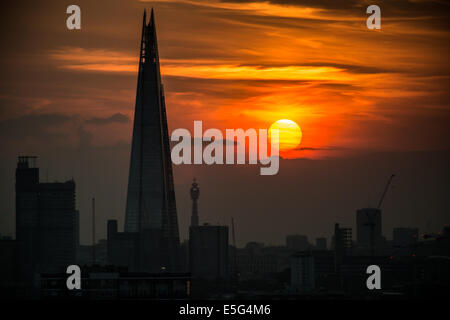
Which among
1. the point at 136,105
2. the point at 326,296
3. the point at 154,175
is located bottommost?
the point at 326,296

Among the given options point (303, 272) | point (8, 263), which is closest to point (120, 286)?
point (303, 272)

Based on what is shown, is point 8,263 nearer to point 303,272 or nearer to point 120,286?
point 303,272

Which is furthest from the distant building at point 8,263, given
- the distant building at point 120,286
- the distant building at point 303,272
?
the distant building at point 120,286

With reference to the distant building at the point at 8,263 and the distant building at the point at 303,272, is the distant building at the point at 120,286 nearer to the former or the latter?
the distant building at the point at 8,263

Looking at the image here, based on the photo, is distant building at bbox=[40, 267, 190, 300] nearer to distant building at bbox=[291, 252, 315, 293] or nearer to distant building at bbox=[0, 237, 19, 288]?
distant building at bbox=[0, 237, 19, 288]

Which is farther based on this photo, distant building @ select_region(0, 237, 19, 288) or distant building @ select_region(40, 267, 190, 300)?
distant building @ select_region(0, 237, 19, 288)

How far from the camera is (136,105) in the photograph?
19612cm

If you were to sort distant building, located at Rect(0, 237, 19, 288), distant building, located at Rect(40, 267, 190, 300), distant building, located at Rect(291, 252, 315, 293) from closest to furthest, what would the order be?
1. distant building, located at Rect(40, 267, 190, 300)
2. distant building, located at Rect(0, 237, 19, 288)
3. distant building, located at Rect(291, 252, 315, 293)

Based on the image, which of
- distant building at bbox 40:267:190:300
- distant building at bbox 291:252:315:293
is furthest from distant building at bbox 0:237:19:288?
distant building at bbox 40:267:190:300

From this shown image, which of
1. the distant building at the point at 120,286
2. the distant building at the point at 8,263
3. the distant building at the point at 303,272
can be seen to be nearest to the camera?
the distant building at the point at 120,286

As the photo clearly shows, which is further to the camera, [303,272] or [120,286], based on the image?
[303,272]
